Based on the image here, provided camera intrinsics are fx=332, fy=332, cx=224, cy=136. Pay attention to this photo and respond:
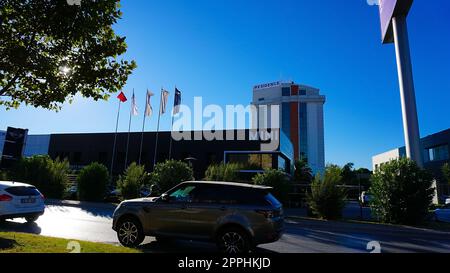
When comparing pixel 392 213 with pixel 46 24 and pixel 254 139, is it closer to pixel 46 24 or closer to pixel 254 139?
pixel 46 24

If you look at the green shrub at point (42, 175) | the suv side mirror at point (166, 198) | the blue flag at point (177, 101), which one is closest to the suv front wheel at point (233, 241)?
the suv side mirror at point (166, 198)

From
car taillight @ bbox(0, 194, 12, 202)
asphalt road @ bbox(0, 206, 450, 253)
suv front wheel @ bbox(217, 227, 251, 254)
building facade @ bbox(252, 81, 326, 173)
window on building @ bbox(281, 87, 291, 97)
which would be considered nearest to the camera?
suv front wheel @ bbox(217, 227, 251, 254)

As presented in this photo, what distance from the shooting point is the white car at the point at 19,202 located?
36.0ft

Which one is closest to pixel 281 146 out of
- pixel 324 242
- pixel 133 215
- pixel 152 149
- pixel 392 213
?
pixel 152 149

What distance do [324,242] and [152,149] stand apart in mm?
40944

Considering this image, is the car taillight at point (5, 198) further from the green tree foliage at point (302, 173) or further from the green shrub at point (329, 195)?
the green tree foliage at point (302, 173)

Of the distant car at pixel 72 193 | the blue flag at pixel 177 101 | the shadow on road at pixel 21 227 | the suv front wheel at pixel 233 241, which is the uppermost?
the blue flag at pixel 177 101

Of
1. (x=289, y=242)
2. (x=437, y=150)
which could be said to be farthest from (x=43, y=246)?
(x=437, y=150)

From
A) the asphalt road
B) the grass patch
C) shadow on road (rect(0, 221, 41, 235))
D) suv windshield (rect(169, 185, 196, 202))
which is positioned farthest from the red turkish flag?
suv windshield (rect(169, 185, 196, 202))

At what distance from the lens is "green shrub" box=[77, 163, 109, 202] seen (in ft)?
88.4

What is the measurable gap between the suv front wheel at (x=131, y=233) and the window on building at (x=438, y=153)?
167 feet

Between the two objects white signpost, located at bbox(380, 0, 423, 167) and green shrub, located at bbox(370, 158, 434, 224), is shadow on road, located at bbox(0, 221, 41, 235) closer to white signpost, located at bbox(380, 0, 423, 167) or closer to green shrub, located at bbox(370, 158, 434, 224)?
green shrub, located at bbox(370, 158, 434, 224)

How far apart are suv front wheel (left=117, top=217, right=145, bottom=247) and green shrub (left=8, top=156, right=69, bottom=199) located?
23125mm

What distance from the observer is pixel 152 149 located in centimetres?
4925
